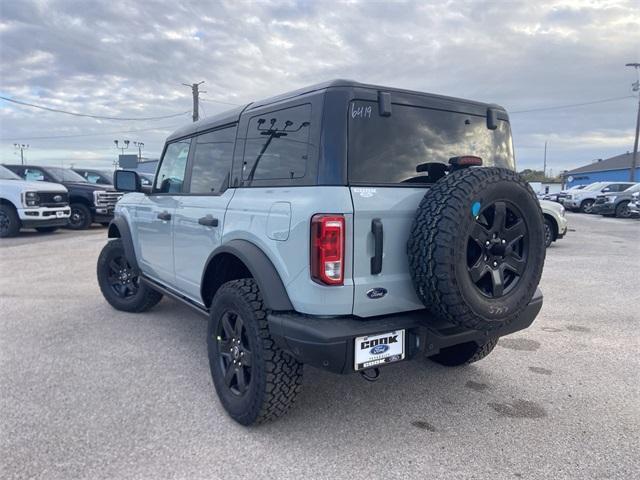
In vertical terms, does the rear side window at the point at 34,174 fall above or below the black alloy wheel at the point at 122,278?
above

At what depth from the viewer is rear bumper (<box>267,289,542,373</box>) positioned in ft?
7.70

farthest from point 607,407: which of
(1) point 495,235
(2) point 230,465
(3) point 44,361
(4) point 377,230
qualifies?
(3) point 44,361

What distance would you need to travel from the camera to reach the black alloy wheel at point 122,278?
5.27 metres

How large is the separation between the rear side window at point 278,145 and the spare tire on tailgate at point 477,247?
0.76 meters

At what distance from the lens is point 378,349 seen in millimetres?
2465

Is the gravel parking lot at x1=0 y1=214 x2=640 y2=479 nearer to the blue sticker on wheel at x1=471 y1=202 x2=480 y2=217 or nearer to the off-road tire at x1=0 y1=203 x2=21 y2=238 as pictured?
the blue sticker on wheel at x1=471 y1=202 x2=480 y2=217

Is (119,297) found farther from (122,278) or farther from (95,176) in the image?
(95,176)

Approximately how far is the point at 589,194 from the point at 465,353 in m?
22.2

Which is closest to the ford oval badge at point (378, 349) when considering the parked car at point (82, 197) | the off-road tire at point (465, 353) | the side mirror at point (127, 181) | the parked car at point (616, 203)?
the off-road tire at point (465, 353)

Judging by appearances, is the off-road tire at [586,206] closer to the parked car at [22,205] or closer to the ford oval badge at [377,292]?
the parked car at [22,205]

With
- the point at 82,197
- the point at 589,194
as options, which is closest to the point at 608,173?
the point at 589,194

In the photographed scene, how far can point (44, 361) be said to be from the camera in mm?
3781

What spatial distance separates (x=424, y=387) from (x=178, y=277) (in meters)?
2.16

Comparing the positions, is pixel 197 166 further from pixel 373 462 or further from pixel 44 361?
pixel 373 462
